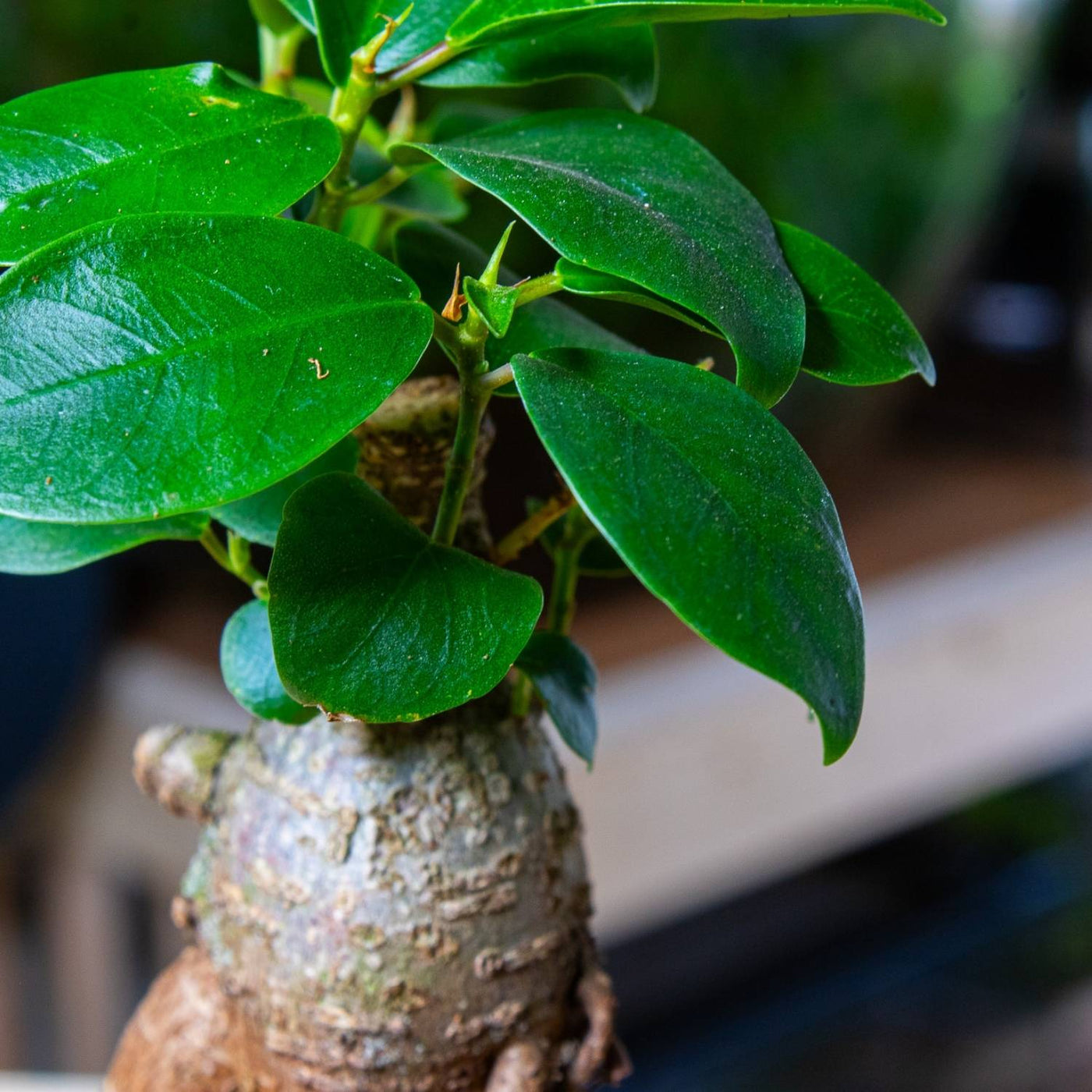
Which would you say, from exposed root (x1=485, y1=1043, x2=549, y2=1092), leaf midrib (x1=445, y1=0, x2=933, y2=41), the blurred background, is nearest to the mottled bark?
exposed root (x1=485, y1=1043, x2=549, y2=1092)

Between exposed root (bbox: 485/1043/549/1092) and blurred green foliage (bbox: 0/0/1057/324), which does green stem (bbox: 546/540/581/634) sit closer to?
exposed root (bbox: 485/1043/549/1092)

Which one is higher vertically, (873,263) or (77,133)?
(77,133)

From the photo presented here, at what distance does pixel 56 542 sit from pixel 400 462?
9 cm

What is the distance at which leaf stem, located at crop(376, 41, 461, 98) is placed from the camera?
0.97ft

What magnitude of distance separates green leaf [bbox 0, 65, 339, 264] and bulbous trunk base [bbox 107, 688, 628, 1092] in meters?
0.14

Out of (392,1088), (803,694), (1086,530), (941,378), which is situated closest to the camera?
(803,694)

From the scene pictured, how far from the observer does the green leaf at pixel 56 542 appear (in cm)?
34

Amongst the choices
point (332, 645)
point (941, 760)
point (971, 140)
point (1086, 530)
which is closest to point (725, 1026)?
point (941, 760)

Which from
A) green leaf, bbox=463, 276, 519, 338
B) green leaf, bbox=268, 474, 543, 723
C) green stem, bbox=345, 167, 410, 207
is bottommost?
green leaf, bbox=268, 474, 543, 723

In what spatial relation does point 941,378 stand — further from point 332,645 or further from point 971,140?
Result: point 332,645

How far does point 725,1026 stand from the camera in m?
1.06

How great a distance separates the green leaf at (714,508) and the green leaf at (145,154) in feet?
0.22

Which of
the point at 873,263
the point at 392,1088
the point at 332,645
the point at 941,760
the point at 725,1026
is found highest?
the point at 332,645

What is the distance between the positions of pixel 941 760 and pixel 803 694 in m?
0.94
